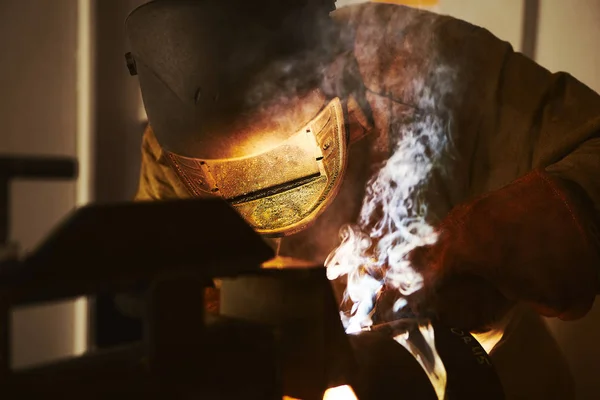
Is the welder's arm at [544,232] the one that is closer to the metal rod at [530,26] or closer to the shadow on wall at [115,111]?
the metal rod at [530,26]

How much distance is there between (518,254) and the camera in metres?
0.87

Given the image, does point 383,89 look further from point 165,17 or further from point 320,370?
point 320,370

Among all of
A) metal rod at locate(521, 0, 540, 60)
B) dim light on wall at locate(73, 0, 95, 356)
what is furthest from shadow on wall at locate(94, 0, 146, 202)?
metal rod at locate(521, 0, 540, 60)

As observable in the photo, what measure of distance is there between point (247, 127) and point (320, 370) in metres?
0.41

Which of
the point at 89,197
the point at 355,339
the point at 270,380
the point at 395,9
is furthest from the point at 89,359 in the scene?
the point at 89,197

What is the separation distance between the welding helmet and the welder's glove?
0.22m

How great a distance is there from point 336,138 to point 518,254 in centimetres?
34

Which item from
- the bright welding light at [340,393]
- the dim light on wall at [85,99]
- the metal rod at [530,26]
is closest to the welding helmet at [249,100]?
the bright welding light at [340,393]

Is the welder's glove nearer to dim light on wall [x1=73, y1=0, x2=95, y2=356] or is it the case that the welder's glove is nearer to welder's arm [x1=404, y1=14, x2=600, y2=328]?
welder's arm [x1=404, y1=14, x2=600, y2=328]

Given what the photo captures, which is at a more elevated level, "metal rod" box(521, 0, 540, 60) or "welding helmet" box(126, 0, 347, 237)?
"metal rod" box(521, 0, 540, 60)

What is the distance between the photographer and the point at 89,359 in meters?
0.52

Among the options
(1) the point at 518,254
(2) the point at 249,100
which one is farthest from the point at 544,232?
(2) the point at 249,100

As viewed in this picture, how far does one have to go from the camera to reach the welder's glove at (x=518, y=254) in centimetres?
86

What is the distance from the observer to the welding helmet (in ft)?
2.88
